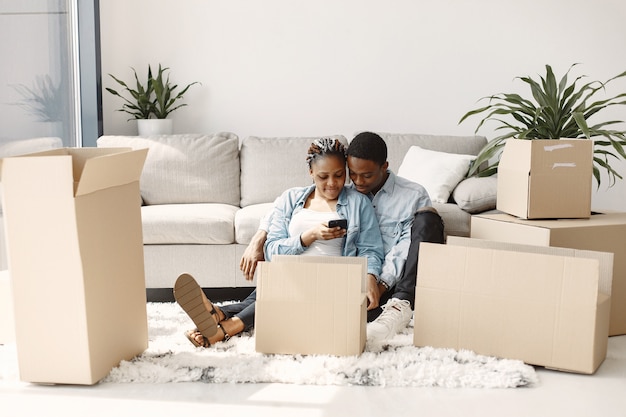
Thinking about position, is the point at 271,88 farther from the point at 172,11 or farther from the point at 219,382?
the point at 219,382

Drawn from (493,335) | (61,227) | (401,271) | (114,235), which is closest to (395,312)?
(401,271)

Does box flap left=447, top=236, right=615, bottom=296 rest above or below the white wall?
below

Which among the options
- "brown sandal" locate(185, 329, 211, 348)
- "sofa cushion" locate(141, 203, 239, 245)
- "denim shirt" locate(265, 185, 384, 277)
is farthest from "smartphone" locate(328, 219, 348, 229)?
"sofa cushion" locate(141, 203, 239, 245)

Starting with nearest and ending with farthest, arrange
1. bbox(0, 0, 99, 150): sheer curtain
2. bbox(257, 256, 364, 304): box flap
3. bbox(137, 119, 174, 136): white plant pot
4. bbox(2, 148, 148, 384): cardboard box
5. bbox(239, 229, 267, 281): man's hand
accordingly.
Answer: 1. bbox(2, 148, 148, 384): cardboard box
2. bbox(257, 256, 364, 304): box flap
3. bbox(239, 229, 267, 281): man's hand
4. bbox(0, 0, 99, 150): sheer curtain
5. bbox(137, 119, 174, 136): white plant pot

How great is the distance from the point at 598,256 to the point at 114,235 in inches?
62.2

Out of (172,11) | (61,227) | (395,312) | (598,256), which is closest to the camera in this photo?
(61,227)

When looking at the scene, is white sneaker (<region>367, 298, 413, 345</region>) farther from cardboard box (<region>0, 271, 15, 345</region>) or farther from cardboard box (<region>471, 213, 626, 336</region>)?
cardboard box (<region>0, 271, 15, 345</region>)

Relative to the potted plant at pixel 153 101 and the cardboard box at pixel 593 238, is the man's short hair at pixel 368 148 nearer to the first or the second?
the cardboard box at pixel 593 238

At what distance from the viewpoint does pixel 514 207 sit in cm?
298

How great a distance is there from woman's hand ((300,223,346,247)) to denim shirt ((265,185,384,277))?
1.4 inches

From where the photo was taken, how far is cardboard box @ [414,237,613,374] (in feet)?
7.64

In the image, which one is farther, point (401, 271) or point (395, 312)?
point (401, 271)

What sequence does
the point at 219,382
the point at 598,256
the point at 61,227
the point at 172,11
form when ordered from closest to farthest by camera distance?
the point at 61,227 < the point at 219,382 < the point at 598,256 < the point at 172,11

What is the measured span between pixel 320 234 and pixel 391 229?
15.4 inches
